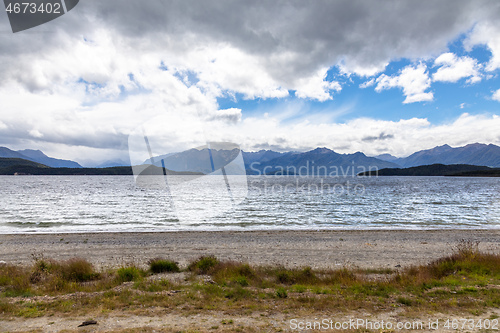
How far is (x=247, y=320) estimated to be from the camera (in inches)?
286

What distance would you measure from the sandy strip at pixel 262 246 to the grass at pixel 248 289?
3313mm

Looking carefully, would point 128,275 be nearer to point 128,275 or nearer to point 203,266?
point 128,275

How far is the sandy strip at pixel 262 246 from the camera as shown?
53.8 feet

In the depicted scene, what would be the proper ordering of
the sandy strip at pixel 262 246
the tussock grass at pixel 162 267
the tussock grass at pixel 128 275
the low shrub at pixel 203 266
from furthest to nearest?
the sandy strip at pixel 262 246
the tussock grass at pixel 162 267
the low shrub at pixel 203 266
the tussock grass at pixel 128 275

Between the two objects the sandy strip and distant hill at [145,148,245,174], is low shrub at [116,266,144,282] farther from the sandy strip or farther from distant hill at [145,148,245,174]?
distant hill at [145,148,245,174]

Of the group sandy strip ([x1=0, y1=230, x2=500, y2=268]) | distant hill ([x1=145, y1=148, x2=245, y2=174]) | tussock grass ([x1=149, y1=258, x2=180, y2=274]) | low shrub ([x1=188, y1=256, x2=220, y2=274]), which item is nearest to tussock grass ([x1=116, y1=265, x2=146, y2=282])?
tussock grass ([x1=149, y1=258, x2=180, y2=274])

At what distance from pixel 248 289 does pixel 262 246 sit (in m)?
10.0

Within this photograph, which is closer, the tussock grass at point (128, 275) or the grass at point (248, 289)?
the grass at point (248, 289)

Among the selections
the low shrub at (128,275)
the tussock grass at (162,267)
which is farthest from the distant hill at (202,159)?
the low shrub at (128,275)

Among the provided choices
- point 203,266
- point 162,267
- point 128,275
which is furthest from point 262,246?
point 128,275

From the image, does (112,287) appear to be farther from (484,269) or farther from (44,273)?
(484,269)

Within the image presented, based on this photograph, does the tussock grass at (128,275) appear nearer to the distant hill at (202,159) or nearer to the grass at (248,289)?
the grass at (248,289)

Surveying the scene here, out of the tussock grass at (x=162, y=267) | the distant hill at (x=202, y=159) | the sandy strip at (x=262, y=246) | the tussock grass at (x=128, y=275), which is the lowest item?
the sandy strip at (x=262, y=246)

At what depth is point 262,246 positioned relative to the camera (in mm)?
19766
